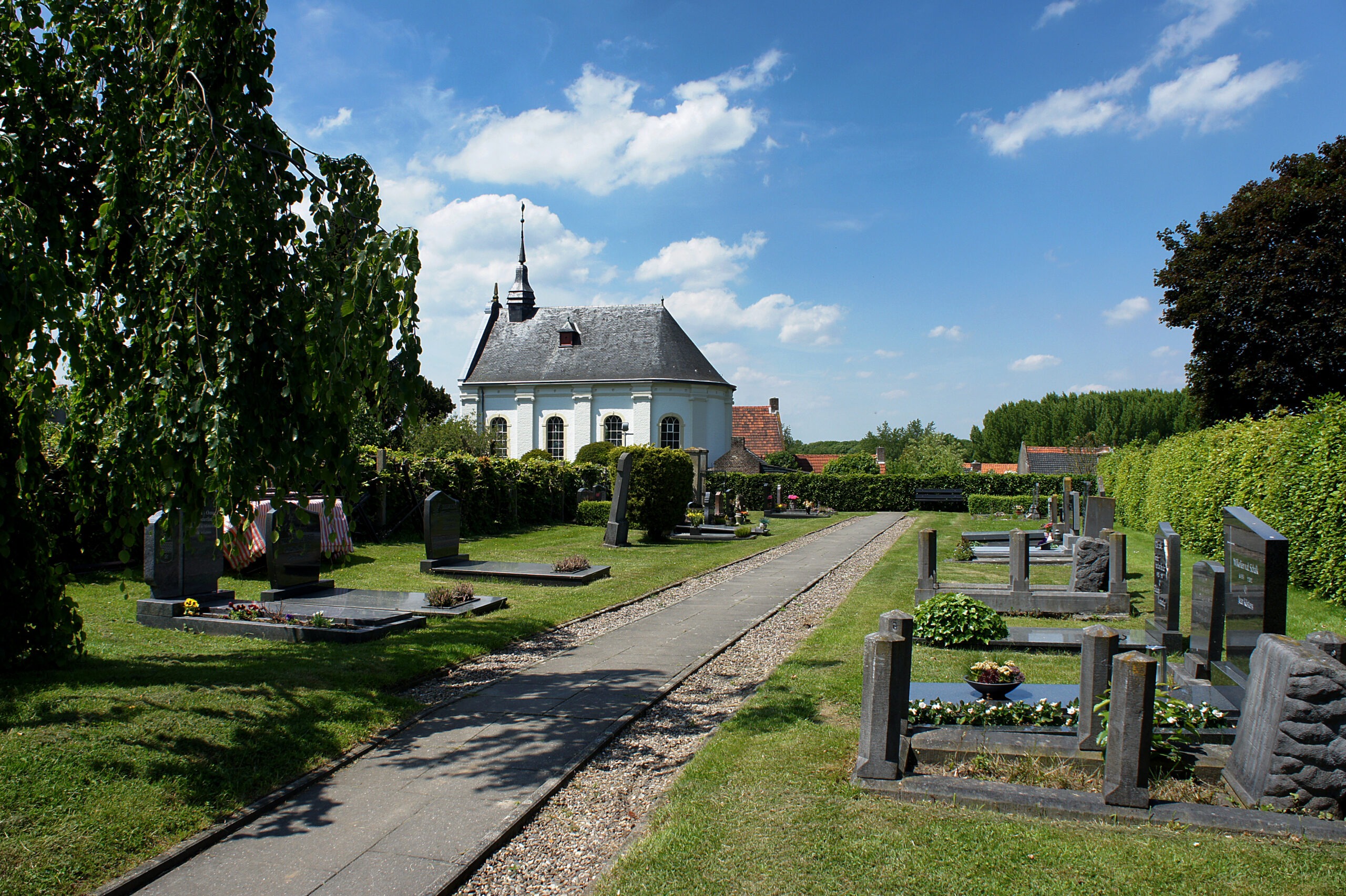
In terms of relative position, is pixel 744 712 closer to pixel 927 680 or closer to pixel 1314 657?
pixel 927 680

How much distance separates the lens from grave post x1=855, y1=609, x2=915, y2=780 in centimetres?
461

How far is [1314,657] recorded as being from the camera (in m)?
4.06

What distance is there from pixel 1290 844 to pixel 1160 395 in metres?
88.6

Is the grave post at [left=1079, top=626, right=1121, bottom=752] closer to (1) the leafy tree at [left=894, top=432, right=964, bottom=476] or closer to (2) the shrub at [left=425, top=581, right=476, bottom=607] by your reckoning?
(2) the shrub at [left=425, top=581, right=476, bottom=607]

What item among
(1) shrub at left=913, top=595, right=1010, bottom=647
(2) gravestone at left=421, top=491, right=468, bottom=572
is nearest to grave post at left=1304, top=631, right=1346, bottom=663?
(1) shrub at left=913, top=595, right=1010, bottom=647

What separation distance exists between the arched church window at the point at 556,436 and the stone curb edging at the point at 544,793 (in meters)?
36.8

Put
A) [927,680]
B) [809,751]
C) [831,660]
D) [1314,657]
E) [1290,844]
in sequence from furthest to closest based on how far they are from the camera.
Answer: [831,660], [927,680], [809,751], [1314,657], [1290,844]

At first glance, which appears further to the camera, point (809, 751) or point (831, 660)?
point (831, 660)

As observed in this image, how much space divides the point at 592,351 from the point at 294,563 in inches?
1417

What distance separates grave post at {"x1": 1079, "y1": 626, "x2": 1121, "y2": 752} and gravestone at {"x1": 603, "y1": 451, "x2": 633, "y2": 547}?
14.5 meters

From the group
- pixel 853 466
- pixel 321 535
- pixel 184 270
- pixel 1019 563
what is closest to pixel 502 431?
pixel 853 466

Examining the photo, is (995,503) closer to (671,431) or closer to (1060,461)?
(671,431)

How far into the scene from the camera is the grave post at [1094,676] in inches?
187

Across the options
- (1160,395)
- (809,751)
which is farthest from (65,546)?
(1160,395)
